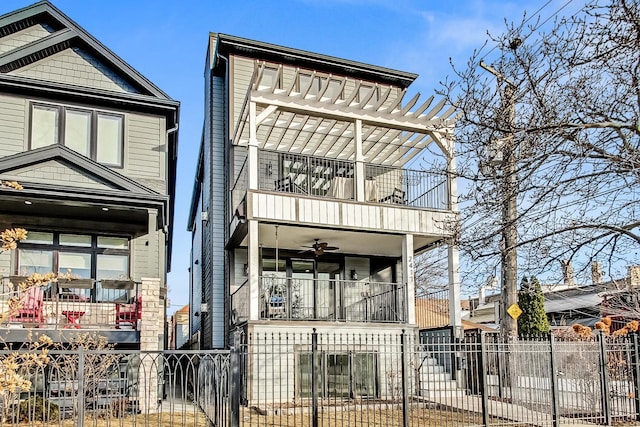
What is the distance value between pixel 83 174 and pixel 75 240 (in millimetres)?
1965

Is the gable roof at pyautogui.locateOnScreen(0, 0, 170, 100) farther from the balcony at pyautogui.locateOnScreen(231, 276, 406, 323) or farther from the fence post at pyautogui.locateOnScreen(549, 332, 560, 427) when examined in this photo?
the fence post at pyautogui.locateOnScreen(549, 332, 560, 427)

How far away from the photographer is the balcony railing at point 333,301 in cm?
1531

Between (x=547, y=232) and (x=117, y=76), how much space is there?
11.6 m

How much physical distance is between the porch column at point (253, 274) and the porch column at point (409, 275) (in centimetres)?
377

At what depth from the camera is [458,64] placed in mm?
8445

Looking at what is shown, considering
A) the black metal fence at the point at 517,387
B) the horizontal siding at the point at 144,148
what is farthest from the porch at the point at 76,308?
the horizontal siding at the point at 144,148

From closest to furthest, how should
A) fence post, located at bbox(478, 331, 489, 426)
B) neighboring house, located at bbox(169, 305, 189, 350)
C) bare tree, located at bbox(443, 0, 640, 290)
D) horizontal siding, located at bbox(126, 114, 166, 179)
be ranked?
bare tree, located at bbox(443, 0, 640, 290) < fence post, located at bbox(478, 331, 489, 426) < horizontal siding, located at bbox(126, 114, 166, 179) < neighboring house, located at bbox(169, 305, 189, 350)

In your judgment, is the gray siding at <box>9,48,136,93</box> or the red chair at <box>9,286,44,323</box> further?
the gray siding at <box>9,48,136,93</box>

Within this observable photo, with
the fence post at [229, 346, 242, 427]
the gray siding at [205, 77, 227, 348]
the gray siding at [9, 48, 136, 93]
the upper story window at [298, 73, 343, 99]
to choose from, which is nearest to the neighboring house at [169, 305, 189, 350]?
the gray siding at [205, 77, 227, 348]

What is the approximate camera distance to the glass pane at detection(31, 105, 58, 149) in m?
14.6

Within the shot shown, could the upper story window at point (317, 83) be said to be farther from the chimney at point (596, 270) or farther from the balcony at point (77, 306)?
the chimney at point (596, 270)

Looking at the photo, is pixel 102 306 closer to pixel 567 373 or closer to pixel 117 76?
pixel 117 76

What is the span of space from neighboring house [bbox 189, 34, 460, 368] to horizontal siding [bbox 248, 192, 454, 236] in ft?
0.09

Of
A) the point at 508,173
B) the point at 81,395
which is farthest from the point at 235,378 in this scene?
the point at 508,173
